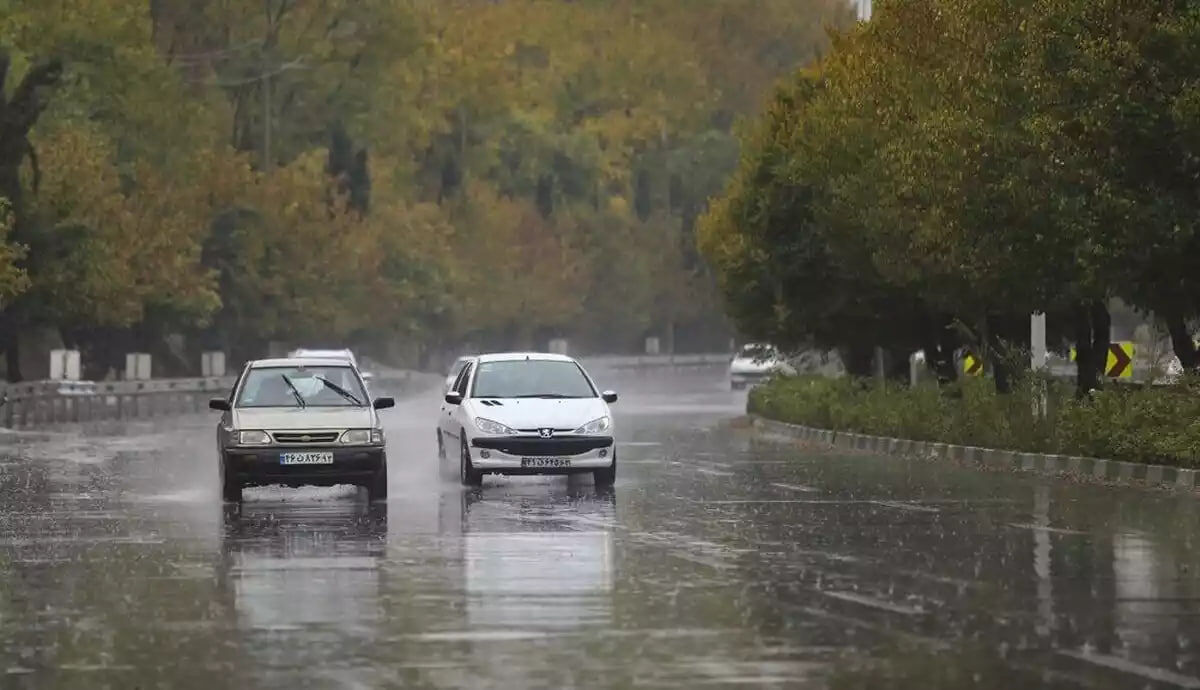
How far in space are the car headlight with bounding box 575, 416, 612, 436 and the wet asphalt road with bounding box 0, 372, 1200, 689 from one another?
72 cm

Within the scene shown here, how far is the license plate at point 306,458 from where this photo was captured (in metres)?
25.0

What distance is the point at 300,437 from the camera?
25.1 meters

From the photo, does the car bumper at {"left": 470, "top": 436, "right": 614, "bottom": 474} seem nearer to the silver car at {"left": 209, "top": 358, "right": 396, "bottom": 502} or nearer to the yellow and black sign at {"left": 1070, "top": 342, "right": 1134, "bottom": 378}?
the silver car at {"left": 209, "top": 358, "right": 396, "bottom": 502}

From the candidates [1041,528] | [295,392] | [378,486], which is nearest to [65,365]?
[295,392]

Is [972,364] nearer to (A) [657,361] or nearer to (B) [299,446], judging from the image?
(B) [299,446]

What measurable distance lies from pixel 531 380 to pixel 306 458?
5.23 meters

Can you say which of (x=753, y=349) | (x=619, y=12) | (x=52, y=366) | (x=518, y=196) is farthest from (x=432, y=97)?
(x=753, y=349)

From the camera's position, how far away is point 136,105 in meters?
79.0

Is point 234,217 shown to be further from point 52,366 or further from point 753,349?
point 753,349

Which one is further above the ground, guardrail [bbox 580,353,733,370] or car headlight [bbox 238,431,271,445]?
car headlight [bbox 238,431,271,445]

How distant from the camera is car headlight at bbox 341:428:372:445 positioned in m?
25.3

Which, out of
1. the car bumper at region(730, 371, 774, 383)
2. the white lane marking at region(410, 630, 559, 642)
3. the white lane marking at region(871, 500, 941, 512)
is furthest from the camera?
the car bumper at region(730, 371, 774, 383)

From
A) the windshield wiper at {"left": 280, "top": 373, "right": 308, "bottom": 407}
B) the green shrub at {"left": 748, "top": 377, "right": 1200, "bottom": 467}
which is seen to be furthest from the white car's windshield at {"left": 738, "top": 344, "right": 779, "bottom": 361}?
the windshield wiper at {"left": 280, "top": 373, "right": 308, "bottom": 407}

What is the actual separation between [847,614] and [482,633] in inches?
88.1
